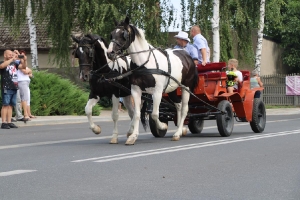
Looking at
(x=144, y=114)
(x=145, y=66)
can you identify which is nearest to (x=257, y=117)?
(x=144, y=114)

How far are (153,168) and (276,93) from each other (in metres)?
32.4

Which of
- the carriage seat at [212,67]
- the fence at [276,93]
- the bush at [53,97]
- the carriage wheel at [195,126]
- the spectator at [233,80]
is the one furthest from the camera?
the fence at [276,93]

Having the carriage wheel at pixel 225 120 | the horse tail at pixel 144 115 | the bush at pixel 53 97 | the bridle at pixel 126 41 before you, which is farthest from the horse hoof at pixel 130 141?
the bush at pixel 53 97

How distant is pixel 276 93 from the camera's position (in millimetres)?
41688

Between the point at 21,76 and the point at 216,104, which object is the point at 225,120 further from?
the point at 21,76

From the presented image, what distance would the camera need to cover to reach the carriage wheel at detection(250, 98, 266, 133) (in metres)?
17.0

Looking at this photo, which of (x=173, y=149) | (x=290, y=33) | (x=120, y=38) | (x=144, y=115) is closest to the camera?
(x=173, y=149)

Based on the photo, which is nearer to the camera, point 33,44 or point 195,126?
point 195,126

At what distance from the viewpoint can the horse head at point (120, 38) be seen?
13367 millimetres

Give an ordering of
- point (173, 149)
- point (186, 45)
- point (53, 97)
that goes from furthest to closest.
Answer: point (53, 97) < point (186, 45) < point (173, 149)

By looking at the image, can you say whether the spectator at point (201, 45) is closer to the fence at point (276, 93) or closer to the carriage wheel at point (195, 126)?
the carriage wheel at point (195, 126)

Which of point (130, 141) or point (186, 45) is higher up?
point (186, 45)

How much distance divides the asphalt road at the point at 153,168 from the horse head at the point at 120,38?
1.66 metres

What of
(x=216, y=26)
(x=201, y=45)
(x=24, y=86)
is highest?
(x=216, y=26)
